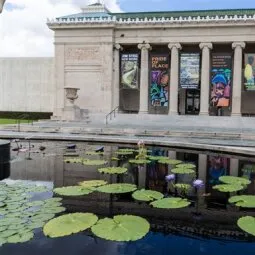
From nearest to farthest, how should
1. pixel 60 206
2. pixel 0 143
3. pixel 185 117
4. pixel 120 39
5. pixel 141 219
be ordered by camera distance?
pixel 141 219 → pixel 60 206 → pixel 0 143 → pixel 185 117 → pixel 120 39

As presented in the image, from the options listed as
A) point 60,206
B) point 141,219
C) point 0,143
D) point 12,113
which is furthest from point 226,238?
point 12,113

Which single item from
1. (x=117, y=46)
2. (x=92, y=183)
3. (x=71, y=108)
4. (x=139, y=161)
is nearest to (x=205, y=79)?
(x=117, y=46)

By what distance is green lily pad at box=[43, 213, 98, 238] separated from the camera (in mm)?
5992

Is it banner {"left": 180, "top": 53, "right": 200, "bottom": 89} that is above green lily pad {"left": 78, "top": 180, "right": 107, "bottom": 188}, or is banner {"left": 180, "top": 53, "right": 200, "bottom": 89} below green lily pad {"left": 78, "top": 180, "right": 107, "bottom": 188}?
above

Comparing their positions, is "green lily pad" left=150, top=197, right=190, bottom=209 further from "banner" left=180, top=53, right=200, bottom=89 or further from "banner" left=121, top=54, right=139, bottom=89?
"banner" left=121, top=54, right=139, bottom=89

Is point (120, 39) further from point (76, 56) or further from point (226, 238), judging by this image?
point (226, 238)

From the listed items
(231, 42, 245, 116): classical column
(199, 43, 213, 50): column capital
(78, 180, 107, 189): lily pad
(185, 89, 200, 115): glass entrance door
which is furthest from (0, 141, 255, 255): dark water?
(185, 89, 200, 115): glass entrance door

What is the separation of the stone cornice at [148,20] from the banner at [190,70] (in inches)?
133

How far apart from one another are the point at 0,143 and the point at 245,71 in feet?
102

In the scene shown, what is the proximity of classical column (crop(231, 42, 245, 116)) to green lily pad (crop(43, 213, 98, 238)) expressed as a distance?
112ft

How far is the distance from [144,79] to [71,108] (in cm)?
854

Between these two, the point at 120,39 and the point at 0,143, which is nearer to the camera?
the point at 0,143

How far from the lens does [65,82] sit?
4256 centimetres

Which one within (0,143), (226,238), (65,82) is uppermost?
(65,82)
